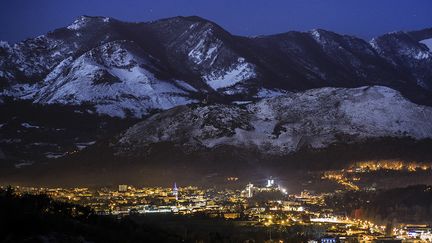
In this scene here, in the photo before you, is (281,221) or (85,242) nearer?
(85,242)

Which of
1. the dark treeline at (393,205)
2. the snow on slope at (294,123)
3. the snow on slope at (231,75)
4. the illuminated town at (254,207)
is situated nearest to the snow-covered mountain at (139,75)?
the snow on slope at (231,75)

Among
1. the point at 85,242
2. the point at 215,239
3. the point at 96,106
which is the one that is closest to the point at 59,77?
the point at 96,106

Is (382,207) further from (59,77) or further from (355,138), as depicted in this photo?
(59,77)

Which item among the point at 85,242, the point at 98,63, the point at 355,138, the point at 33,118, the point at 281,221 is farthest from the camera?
the point at 98,63

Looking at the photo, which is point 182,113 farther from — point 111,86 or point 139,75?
point 139,75

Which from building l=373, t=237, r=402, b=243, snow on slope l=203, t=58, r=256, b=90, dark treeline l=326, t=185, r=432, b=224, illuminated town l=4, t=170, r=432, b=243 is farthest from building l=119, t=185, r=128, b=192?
snow on slope l=203, t=58, r=256, b=90

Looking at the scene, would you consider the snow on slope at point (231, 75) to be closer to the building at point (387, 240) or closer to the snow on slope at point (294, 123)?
the snow on slope at point (294, 123)

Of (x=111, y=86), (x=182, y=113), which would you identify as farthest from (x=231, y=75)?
(x=182, y=113)
